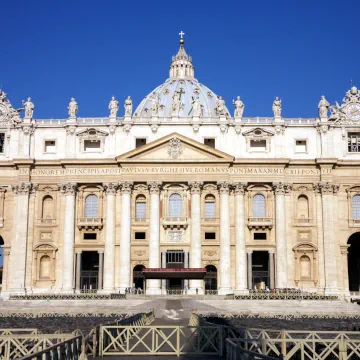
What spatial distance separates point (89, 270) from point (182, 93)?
59.7 metres

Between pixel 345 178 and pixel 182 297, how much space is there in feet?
86.3

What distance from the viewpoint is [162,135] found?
76.9m

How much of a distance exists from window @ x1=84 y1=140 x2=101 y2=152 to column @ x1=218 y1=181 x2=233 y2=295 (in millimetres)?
14884

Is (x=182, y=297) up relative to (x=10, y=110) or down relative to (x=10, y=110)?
down

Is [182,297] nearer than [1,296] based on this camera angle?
Yes

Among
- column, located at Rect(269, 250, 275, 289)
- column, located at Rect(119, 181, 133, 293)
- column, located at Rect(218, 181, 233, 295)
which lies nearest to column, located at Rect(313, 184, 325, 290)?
column, located at Rect(269, 250, 275, 289)

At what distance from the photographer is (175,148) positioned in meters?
75.4

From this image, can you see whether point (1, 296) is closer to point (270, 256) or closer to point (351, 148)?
point (270, 256)

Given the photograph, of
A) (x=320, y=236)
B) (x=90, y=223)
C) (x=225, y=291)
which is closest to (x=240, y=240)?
(x=225, y=291)

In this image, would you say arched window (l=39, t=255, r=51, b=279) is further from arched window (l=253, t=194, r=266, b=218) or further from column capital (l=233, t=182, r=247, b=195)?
arched window (l=253, t=194, r=266, b=218)

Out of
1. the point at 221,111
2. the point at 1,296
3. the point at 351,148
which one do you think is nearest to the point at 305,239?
the point at 351,148

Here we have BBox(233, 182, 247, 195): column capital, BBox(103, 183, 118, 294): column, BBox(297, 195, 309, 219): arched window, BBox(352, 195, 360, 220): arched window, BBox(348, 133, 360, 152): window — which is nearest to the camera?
BBox(103, 183, 118, 294): column

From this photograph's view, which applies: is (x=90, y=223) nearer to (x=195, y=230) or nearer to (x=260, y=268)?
(x=195, y=230)

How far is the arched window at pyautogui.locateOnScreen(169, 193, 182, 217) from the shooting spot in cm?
7588
